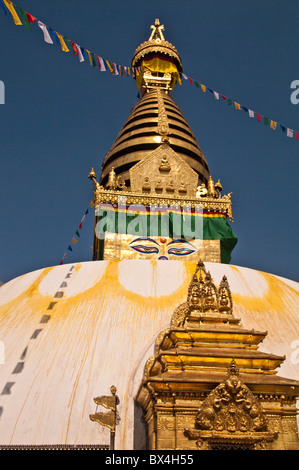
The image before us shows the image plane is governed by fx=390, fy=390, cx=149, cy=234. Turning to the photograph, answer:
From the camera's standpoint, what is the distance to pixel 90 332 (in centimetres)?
665

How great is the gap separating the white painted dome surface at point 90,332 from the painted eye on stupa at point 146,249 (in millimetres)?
2773

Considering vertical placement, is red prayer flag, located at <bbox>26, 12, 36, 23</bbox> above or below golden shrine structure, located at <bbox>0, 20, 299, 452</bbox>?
above

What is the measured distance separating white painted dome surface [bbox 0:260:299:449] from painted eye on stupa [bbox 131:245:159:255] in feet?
9.10

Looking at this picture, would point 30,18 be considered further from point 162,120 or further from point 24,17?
point 162,120

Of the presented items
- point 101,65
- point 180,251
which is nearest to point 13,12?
point 101,65

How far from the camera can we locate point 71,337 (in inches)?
258

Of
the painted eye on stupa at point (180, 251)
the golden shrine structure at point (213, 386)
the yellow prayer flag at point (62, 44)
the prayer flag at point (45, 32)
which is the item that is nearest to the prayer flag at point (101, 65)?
the yellow prayer flag at point (62, 44)

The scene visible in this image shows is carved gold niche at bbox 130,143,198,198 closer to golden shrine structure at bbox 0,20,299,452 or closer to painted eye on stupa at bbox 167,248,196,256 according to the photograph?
golden shrine structure at bbox 0,20,299,452

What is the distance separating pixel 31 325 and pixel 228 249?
25.6 feet

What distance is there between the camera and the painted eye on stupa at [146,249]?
1135 centimetres

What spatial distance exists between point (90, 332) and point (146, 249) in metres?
5.04

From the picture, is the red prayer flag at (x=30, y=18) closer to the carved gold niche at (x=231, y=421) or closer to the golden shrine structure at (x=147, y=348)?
the golden shrine structure at (x=147, y=348)

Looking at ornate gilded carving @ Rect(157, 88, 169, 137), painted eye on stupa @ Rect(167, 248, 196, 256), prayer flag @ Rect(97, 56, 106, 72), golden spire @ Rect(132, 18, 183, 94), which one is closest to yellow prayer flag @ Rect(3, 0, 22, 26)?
prayer flag @ Rect(97, 56, 106, 72)

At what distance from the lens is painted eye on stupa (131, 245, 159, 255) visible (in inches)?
447
